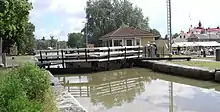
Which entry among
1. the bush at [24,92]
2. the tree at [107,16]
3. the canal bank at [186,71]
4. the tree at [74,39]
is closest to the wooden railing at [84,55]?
the canal bank at [186,71]

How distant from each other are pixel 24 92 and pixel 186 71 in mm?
15388

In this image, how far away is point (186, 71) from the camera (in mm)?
19188

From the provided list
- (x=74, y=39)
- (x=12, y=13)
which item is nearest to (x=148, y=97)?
(x=12, y=13)

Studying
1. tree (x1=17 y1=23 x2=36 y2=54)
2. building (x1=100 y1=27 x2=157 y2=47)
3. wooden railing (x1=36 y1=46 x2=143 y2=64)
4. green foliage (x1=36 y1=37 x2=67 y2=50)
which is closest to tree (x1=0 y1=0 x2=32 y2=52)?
wooden railing (x1=36 y1=46 x2=143 y2=64)

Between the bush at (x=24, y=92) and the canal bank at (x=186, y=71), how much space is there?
36.3 feet

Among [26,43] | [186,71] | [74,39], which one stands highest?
[74,39]

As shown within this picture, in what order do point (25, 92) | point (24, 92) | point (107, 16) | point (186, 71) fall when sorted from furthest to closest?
point (107, 16)
point (186, 71)
point (25, 92)
point (24, 92)

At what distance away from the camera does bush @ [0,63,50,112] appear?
13.1 ft

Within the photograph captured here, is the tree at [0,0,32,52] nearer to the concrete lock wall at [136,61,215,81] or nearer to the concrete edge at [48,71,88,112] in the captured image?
the concrete lock wall at [136,61,215,81]

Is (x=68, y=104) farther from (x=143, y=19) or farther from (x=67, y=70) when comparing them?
(x=143, y=19)

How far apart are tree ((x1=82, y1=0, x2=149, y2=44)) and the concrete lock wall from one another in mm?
31705

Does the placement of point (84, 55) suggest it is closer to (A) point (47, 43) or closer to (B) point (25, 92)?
(B) point (25, 92)

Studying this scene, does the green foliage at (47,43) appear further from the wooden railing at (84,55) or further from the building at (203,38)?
the wooden railing at (84,55)

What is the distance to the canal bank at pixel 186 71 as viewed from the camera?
16.7 m
